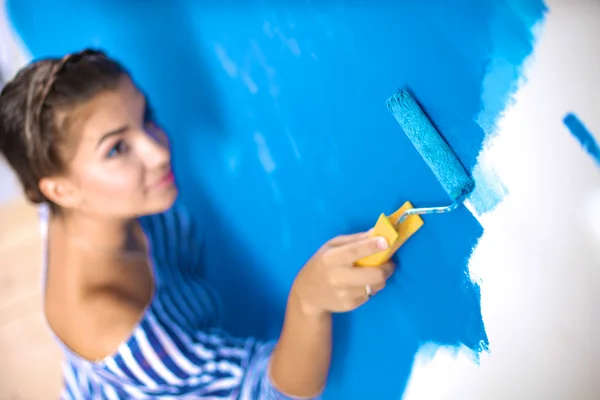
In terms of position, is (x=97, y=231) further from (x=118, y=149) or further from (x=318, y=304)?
(x=318, y=304)

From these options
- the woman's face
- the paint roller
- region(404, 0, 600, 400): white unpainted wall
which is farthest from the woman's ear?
region(404, 0, 600, 400): white unpainted wall

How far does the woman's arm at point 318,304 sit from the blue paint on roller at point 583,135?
0.70 feet

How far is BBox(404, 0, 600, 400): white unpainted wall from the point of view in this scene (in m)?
0.41

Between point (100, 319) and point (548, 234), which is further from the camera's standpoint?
point (100, 319)

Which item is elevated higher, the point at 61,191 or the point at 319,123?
the point at 61,191

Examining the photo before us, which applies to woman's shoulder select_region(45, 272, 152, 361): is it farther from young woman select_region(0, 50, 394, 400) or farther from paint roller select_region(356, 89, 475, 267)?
paint roller select_region(356, 89, 475, 267)

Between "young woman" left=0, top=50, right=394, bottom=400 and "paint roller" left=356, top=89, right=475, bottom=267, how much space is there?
0.06 ft

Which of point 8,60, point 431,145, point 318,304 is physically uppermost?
point 8,60

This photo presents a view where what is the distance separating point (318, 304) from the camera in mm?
604

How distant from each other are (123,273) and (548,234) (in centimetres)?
58

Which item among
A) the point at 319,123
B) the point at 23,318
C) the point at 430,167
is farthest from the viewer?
the point at 23,318

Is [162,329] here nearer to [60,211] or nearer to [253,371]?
[253,371]

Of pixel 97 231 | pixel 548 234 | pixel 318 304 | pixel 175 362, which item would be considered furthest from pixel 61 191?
pixel 548 234

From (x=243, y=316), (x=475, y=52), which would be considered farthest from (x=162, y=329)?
(x=475, y=52)
